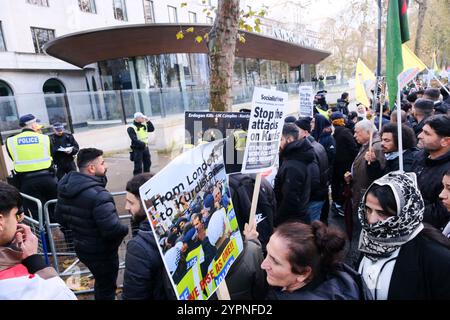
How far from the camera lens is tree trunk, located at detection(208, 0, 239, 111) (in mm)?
4664

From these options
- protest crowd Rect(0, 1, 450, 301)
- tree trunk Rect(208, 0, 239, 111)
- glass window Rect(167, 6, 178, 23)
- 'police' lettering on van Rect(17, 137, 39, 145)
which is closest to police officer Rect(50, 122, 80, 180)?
'police' lettering on van Rect(17, 137, 39, 145)

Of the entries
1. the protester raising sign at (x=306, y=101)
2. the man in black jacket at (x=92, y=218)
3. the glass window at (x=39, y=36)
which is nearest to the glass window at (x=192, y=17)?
the glass window at (x=39, y=36)

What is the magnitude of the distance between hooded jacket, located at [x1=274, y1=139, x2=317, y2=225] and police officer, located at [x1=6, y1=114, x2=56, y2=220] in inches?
141

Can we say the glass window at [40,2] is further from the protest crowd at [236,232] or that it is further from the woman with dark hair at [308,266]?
the woman with dark hair at [308,266]

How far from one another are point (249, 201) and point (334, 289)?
4.36 feet

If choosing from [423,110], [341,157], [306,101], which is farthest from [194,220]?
[306,101]

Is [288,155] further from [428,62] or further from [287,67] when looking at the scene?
[428,62]

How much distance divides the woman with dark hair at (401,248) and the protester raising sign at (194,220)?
2.56ft

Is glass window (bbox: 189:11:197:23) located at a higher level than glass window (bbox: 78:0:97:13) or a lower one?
higher

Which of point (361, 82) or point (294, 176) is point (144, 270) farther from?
point (361, 82)

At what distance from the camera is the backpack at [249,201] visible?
278cm

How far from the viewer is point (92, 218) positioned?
3.05m

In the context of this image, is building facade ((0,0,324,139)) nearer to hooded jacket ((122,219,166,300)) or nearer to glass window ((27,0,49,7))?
glass window ((27,0,49,7))
